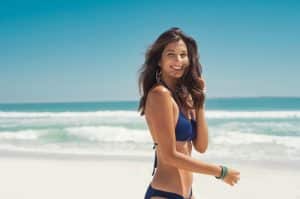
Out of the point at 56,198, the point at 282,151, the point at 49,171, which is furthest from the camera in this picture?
the point at 282,151

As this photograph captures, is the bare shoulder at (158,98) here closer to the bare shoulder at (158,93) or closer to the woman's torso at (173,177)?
the bare shoulder at (158,93)

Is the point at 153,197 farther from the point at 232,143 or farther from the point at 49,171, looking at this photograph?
the point at 232,143

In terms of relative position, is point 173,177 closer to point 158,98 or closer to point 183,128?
point 183,128

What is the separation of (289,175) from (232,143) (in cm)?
623

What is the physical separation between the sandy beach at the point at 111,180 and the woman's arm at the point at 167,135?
5255 millimetres

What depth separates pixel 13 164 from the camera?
35.3 ft

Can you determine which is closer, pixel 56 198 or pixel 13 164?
pixel 56 198

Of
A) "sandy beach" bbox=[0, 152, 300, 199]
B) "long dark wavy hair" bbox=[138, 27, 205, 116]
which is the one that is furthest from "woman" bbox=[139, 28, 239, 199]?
"sandy beach" bbox=[0, 152, 300, 199]

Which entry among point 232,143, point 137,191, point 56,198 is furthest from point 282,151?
point 56,198

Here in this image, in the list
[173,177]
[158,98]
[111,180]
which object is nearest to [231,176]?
[173,177]

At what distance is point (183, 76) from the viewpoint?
262 centimetres

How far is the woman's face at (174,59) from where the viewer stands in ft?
8.11

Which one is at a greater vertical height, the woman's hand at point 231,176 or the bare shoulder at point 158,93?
the bare shoulder at point 158,93

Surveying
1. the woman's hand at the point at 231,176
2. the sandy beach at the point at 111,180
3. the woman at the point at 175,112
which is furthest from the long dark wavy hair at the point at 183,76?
the sandy beach at the point at 111,180
